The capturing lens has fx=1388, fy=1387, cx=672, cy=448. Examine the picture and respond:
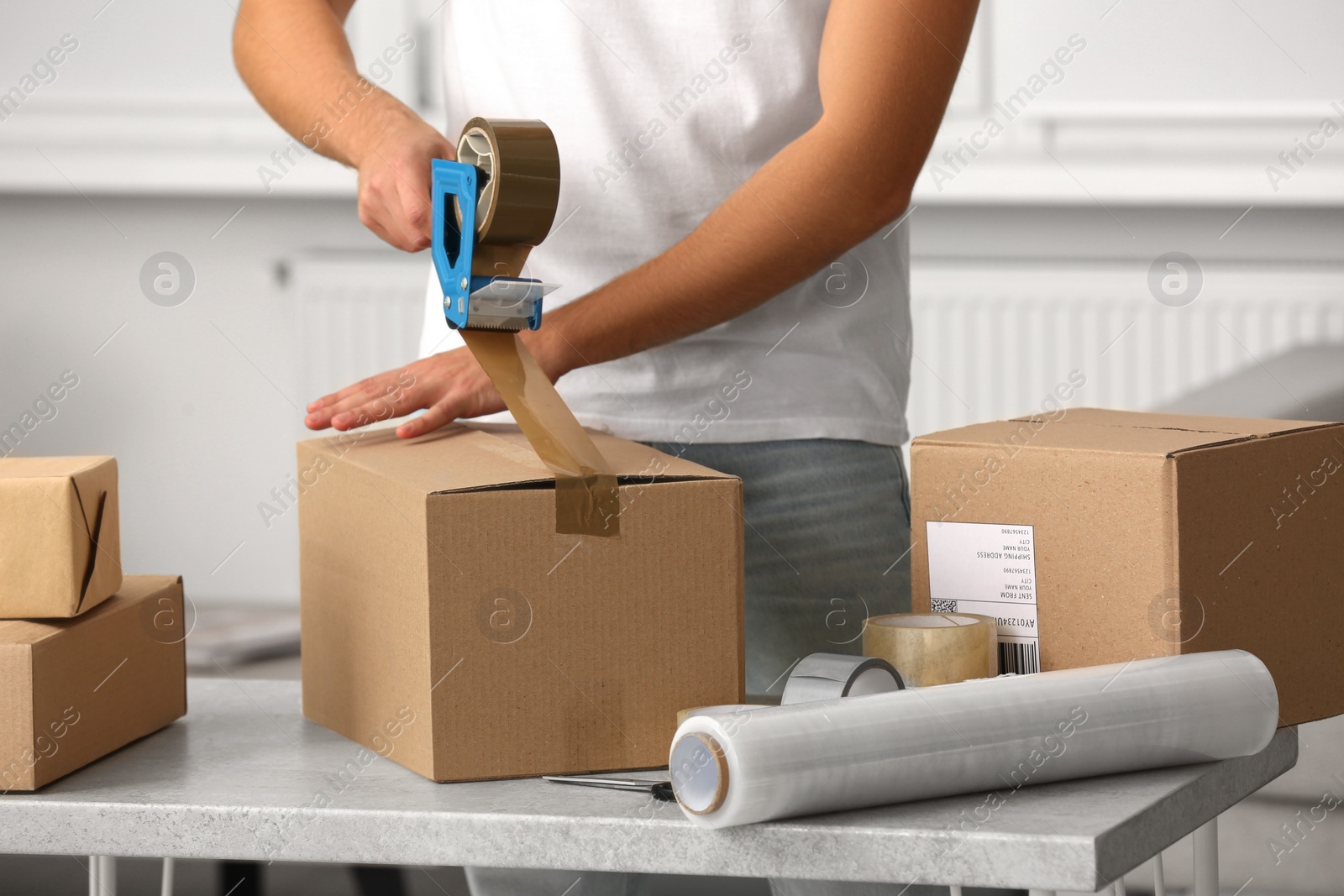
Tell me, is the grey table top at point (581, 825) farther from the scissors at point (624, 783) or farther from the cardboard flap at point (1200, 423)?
the cardboard flap at point (1200, 423)

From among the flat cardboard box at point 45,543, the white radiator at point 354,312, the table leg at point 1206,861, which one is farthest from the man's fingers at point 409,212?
the white radiator at point 354,312

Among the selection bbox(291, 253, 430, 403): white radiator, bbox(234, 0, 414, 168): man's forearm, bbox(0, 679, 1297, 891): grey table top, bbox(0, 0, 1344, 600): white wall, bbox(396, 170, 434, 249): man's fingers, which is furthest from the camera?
bbox(291, 253, 430, 403): white radiator

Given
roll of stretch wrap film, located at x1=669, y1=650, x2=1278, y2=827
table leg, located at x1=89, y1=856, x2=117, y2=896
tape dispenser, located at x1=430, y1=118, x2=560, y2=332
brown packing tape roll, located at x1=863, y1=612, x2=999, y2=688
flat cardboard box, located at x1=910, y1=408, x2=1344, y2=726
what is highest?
tape dispenser, located at x1=430, y1=118, x2=560, y2=332

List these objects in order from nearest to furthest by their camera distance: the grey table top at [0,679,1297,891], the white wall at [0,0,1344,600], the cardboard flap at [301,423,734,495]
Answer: the grey table top at [0,679,1297,891]
the cardboard flap at [301,423,734,495]
the white wall at [0,0,1344,600]

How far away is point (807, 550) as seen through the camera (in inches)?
40.0

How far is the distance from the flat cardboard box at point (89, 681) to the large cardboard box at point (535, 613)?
0.54 feet

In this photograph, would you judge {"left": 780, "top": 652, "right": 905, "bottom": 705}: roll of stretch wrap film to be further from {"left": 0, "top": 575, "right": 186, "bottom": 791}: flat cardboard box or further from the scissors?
{"left": 0, "top": 575, "right": 186, "bottom": 791}: flat cardboard box

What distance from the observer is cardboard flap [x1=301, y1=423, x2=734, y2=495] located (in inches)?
30.2

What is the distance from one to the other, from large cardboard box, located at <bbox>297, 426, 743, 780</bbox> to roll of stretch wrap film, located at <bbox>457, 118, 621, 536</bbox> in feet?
0.04

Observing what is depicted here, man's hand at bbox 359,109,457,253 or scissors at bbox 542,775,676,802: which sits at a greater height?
man's hand at bbox 359,109,457,253

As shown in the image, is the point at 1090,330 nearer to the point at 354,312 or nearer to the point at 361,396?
the point at 354,312

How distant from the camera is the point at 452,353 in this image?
94 cm

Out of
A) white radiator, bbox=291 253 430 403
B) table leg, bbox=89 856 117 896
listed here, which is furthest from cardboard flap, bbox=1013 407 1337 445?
white radiator, bbox=291 253 430 403

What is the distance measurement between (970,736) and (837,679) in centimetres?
9
